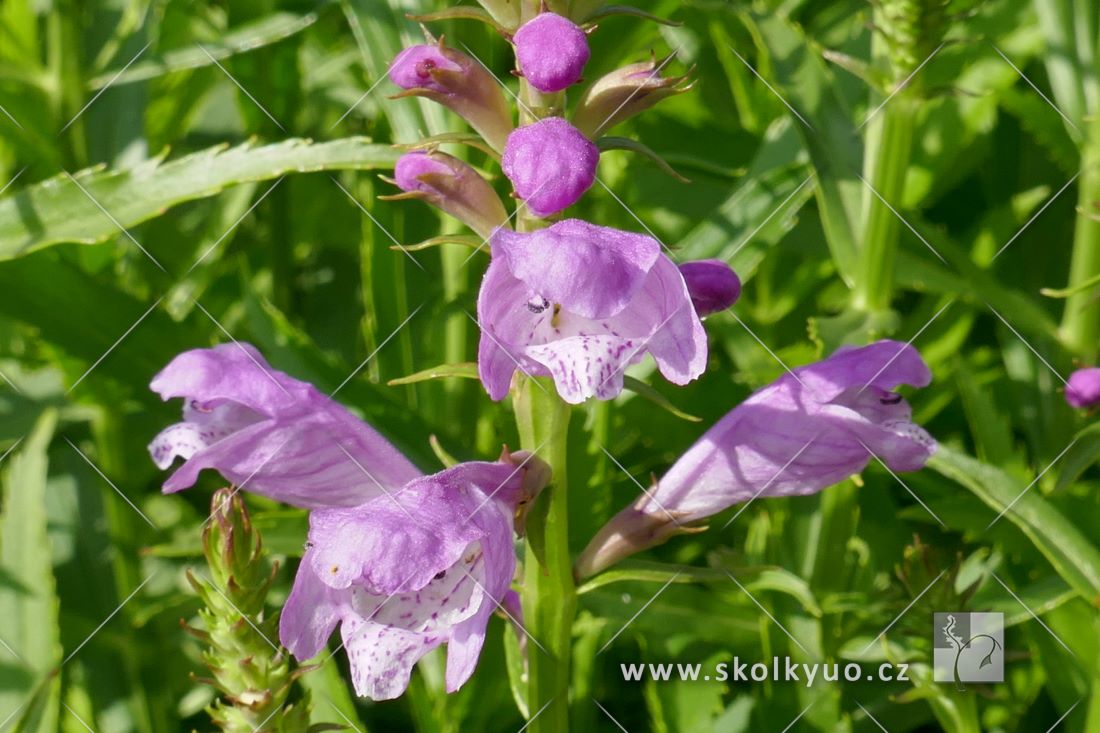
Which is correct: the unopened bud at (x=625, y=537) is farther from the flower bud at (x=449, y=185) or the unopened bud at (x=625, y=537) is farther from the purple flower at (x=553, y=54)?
the purple flower at (x=553, y=54)

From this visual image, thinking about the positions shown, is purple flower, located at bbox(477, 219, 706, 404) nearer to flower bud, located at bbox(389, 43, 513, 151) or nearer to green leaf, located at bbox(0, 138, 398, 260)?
flower bud, located at bbox(389, 43, 513, 151)

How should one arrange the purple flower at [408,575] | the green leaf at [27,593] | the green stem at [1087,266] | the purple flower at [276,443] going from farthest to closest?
1. the green stem at [1087,266]
2. the green leaf at [27,593]
3. the purple flower at [276,443]
4. the purple flower at [408,575]

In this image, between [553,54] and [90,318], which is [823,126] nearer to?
[553,54]

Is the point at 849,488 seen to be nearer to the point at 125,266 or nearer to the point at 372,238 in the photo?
the point at 372,238

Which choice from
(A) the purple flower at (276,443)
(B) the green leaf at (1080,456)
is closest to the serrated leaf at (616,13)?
(A) the purple flower at (276,443)

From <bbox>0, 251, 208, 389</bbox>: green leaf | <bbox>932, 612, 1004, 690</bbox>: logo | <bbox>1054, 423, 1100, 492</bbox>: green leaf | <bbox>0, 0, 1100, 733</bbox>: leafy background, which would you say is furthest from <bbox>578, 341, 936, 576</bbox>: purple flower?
<bbox>0, 251, 208, 389</bbox>: green leaf

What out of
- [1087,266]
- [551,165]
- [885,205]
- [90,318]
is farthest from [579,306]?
[1087,266]

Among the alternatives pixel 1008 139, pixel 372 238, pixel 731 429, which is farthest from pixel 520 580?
pixel 1008 139
